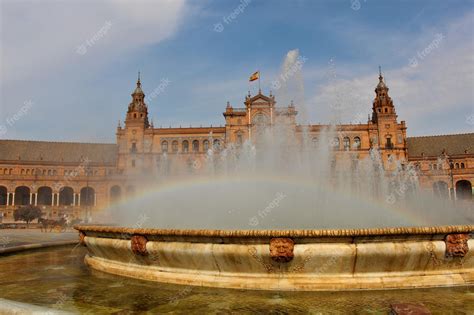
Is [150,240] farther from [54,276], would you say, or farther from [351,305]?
[351,305]

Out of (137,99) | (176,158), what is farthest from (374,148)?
(137,99)

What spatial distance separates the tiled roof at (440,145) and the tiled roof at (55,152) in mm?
52230

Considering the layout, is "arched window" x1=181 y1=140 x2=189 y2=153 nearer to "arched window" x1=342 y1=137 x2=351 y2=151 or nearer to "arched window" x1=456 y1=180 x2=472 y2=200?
"arched window" x1=342 y1=137 x2=351 y2=151

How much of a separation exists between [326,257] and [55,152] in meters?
68.6

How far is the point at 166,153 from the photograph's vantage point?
216 ft

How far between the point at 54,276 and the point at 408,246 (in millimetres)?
6153

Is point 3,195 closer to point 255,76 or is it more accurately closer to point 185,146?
point 185,146

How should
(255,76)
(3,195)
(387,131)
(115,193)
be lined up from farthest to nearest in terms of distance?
1. (387,131)
2. (115,193)
3. (3,195)
4. (255,76)

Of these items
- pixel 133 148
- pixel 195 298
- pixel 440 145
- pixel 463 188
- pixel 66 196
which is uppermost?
pixel 133 148

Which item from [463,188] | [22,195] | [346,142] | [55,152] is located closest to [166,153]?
[55,152]

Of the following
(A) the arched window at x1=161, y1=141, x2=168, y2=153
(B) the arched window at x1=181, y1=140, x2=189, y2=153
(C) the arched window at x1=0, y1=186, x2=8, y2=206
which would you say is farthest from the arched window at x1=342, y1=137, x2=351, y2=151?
(C) the arched window at x1=0, y1=186, x2=8, y2=206

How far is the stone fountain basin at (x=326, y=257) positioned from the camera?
5441 mm

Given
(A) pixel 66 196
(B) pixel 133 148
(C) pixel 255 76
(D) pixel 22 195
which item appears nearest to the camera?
(C) pixel 255 76

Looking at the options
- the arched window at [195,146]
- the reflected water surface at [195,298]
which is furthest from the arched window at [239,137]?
the reflected water surface at [195,298]
